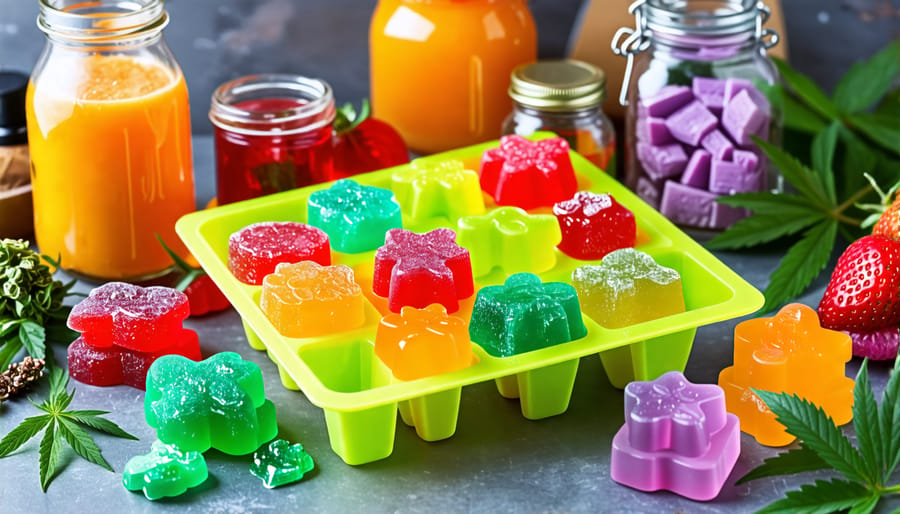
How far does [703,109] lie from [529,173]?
0.32 metres

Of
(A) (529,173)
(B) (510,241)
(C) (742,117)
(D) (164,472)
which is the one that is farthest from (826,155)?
(D) (164,472)

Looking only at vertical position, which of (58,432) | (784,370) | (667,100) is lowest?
(58,432)

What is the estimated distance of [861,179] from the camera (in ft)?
6.14

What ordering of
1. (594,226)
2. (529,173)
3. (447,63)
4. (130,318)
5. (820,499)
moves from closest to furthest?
(820,499) < (130,318) < (594,226) < (529,173) < (447,63)

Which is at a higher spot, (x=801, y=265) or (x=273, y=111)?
(x=273, y=111)

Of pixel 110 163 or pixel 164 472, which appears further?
pixel 110 163

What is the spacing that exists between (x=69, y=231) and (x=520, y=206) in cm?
59

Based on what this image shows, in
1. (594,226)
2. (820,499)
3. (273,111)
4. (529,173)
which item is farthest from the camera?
(273,111)

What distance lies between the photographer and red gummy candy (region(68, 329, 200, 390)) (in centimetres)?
149

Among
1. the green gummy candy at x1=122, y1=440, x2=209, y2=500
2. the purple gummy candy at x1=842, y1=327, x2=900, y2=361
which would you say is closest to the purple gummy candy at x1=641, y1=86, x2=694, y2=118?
the purple gummy candy at x1=842, y1=327, x2=900, y2=361

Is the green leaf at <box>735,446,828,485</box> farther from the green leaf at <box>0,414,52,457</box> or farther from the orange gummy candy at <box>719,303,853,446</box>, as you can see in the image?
the green leaf at <box>0,414,52,457</box>

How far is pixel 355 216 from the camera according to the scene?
156cm

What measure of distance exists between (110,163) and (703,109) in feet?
2.68

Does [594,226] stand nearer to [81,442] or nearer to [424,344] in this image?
[424,344]
